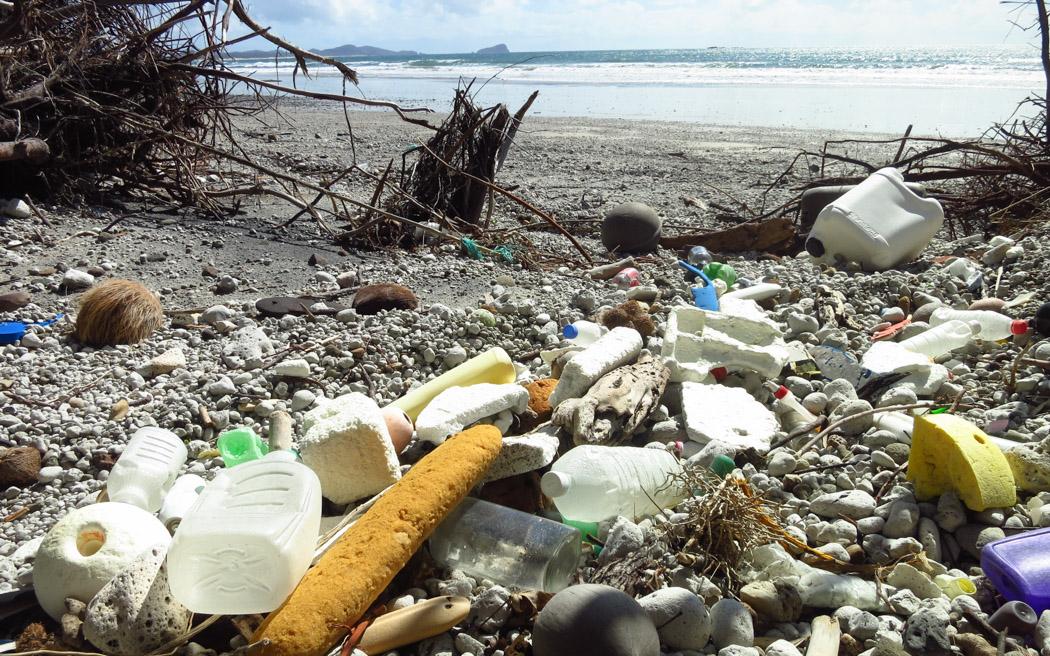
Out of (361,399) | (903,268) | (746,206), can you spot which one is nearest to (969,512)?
(361,399)

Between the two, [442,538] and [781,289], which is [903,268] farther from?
[442,538]

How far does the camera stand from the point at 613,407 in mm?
2436

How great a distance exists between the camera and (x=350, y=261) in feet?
16.2

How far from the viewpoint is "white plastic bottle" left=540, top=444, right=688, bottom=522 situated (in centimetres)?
204

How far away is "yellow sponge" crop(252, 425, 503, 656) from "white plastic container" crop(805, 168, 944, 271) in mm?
3423

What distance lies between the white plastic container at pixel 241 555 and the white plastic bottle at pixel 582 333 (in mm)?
1764

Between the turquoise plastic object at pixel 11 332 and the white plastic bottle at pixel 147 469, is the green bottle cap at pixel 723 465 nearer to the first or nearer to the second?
the white plastic bottle at pixel 147 469

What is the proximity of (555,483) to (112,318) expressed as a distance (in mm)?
2318

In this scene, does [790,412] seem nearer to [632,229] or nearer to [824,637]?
[824,637]

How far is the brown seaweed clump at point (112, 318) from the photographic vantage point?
3.32 m

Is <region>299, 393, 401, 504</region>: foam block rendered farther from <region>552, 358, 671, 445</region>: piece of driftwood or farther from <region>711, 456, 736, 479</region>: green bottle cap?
<region>711, 456, 736, 479</region>: green bottle cap

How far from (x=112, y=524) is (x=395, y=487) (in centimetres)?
64

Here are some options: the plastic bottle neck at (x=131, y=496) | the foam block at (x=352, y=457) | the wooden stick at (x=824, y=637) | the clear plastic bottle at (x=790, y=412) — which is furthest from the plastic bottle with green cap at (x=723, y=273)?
the plastic bottle neck at (x=131, y=496)

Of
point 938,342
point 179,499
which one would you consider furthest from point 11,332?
point 938,342
